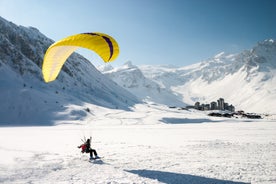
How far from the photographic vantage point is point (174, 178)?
40.0 ft

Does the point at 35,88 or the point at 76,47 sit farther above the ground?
the point at 35,88

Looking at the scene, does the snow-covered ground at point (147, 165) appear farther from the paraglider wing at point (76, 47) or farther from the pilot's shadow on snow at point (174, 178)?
the paraglider wing at point (76, 47)

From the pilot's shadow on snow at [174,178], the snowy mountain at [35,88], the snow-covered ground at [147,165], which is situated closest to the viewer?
the pilot's shadow on snow at [174,178]

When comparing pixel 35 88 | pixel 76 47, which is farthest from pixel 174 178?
pixel 35 88

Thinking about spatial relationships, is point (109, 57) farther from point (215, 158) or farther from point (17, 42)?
point (17, 42)

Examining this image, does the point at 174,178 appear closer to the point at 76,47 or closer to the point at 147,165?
the point at 147,165

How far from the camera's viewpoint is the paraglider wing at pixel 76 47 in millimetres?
14711

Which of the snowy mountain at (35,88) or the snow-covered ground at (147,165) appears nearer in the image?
the snow-covered ground at (147,165)

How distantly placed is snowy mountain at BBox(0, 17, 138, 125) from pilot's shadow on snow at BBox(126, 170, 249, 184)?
46.5 metres

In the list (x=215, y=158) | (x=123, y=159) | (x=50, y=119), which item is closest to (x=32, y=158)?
(x=123, y=159)

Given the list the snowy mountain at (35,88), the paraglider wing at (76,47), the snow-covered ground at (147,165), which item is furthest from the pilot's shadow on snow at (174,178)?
the snowy mountain at (35,88)

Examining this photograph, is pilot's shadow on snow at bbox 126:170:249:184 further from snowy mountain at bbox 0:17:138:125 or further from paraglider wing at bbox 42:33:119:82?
snowy mountain at bbox 0:17:138:125

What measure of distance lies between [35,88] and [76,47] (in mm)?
69834

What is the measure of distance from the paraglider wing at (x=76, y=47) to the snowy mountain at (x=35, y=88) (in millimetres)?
41104
